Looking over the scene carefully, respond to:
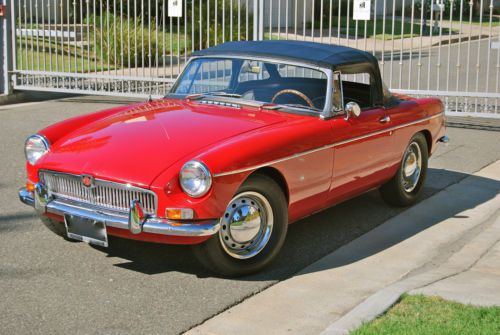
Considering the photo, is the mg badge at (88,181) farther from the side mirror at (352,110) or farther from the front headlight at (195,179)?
the side mirror at (352,110)

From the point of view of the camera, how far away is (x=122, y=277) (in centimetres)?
559

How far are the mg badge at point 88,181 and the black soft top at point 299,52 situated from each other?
2.06 meters

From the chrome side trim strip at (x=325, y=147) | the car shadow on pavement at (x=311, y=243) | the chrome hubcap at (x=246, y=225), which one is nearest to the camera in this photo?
the chrome side trim strip at (x=325, y=147)

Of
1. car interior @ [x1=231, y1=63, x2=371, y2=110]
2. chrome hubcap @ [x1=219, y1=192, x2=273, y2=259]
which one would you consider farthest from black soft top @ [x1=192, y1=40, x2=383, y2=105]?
chrome hubcap @ [x1=219, y1=192, x2=273, y2=259]

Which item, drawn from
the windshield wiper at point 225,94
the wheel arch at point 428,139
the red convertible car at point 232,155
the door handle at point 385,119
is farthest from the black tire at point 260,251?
the wheel arch at point 428,139

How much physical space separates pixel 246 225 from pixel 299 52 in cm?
189

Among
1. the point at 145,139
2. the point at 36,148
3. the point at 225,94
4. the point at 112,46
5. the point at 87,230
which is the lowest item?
the point at 87,230

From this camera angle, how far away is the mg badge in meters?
5.44

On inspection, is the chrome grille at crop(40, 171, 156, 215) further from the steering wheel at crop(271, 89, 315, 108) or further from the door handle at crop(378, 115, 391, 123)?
the door handle at crop(378, 115, 391, 123)

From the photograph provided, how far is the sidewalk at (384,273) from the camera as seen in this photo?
4.91m

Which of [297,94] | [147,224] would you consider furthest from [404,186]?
[147,224]

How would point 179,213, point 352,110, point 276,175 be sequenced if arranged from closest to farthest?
1. point 179,213
2. point 276,175
3. point 352,110

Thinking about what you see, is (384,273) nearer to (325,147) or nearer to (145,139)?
(325,147)

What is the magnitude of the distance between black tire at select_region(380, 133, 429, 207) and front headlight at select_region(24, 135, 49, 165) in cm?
309
